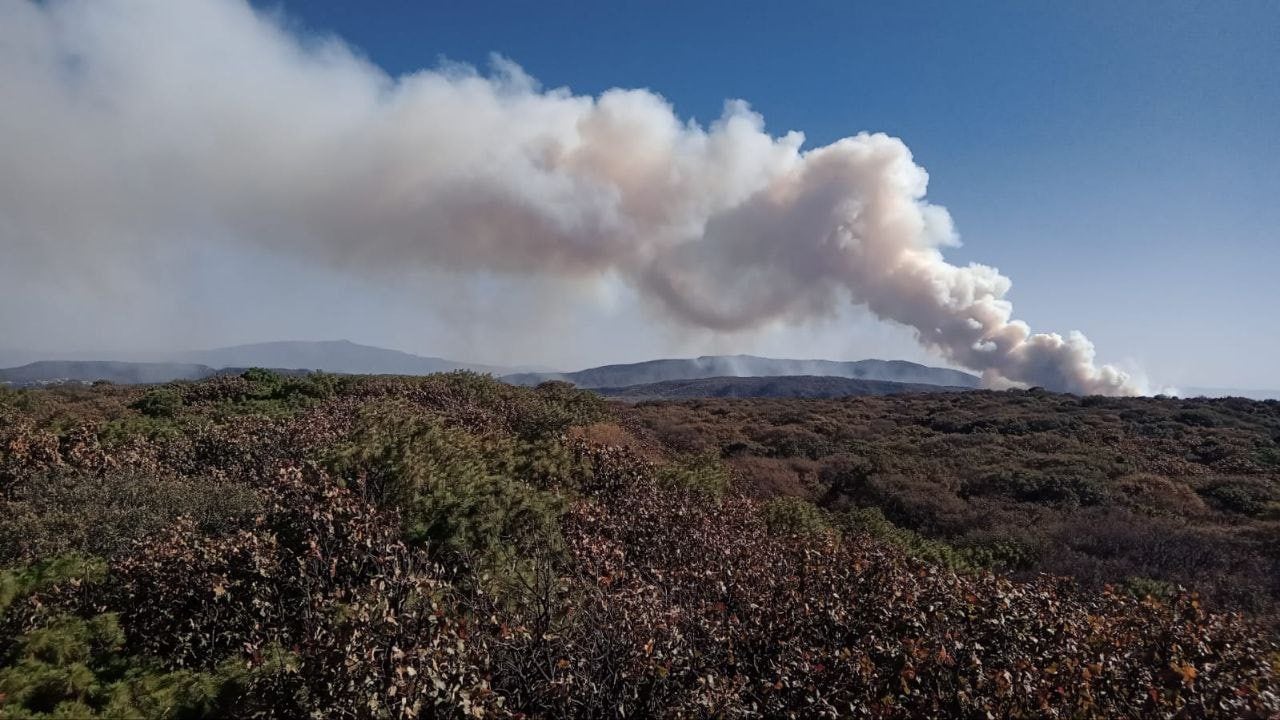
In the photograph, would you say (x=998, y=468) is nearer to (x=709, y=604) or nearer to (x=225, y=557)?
(x=709, y=604)

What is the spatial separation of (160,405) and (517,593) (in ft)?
55.0

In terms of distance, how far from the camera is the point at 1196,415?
1503 inches

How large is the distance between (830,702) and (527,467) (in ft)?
28.1

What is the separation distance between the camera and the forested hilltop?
4449mm

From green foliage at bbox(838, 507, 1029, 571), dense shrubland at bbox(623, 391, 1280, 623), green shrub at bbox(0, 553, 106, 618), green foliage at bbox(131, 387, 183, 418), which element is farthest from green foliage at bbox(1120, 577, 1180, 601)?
green foliage at bbox(131, 387, 183, 418)

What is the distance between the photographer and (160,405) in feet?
57.1

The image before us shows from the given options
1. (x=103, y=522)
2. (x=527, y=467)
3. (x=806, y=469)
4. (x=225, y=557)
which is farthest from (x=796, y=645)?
(x=806, y=469)

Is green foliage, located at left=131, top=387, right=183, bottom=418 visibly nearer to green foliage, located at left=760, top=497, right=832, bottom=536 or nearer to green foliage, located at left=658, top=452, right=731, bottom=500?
green foliage, located at left=658, top=452, right=731, bottom=500

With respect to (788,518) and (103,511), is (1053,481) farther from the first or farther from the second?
(103,511)

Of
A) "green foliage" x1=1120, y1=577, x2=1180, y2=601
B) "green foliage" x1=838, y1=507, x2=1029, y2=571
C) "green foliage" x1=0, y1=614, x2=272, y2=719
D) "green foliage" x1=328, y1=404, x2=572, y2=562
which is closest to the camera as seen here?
"green foliage" x1=0, y1=614, x2=272, y2=719

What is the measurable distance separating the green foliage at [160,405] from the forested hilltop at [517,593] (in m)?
1.16

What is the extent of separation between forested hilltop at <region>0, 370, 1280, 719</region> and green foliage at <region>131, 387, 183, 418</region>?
1.16 metres

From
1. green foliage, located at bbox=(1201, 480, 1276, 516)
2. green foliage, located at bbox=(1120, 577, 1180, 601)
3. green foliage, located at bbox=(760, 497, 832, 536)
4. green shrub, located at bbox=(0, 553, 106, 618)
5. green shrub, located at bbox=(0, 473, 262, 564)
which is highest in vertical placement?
green shrub, located at bbox=(0, 473, 262, 564)

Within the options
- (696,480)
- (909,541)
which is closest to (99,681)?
(696,480)
